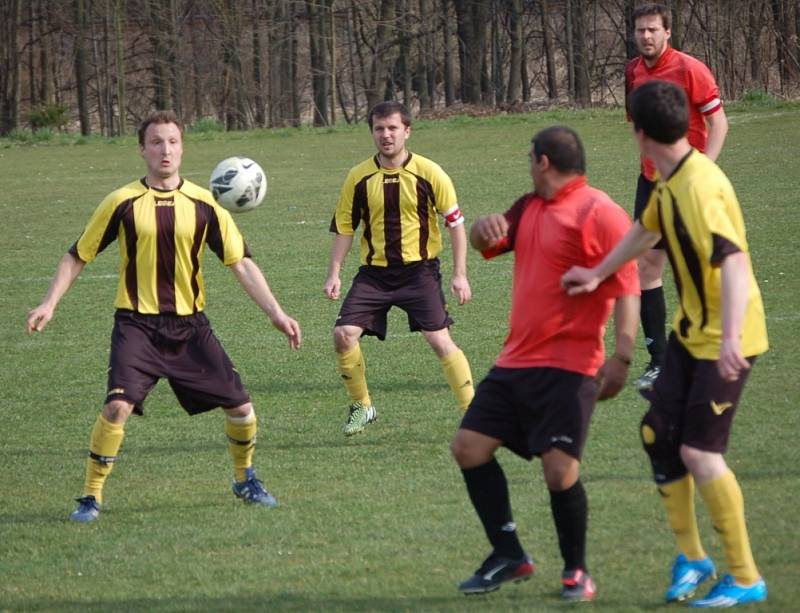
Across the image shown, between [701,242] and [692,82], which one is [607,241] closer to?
[701,242]

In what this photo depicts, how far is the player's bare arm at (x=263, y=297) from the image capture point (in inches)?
237

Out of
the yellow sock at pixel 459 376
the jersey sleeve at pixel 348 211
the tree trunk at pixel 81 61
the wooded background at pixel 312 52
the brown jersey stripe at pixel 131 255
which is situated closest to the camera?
the brown jersey stripe at pixel 131 255

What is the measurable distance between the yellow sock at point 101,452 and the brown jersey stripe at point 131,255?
56cm

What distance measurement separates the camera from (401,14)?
131 ft

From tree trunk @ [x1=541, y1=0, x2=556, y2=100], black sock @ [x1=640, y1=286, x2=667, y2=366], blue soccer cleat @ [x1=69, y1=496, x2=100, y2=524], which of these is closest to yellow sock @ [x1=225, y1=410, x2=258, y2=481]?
blue soccer cleat @ [x1=69, y1=496, x2=100, y2=524]

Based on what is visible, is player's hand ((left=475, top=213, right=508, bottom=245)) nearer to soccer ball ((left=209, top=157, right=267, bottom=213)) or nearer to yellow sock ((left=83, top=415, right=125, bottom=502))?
yellow sock ((left=83, top=415, right=125, bottom=502))

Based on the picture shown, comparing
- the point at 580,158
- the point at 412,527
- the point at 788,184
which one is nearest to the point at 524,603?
the point at 412,527

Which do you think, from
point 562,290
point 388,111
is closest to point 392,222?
point 388,111

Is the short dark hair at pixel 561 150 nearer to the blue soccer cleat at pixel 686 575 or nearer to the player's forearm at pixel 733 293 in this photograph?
the player's forearm at pixel 733 293

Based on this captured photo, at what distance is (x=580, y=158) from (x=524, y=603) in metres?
1.57

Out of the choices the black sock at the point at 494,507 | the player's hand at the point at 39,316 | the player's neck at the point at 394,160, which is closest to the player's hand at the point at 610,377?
the black sock at the point at 494,507

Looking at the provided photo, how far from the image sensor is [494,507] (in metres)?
4.79

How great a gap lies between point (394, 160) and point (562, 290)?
3.15 meters

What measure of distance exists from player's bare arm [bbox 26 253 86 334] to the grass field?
935 mm
